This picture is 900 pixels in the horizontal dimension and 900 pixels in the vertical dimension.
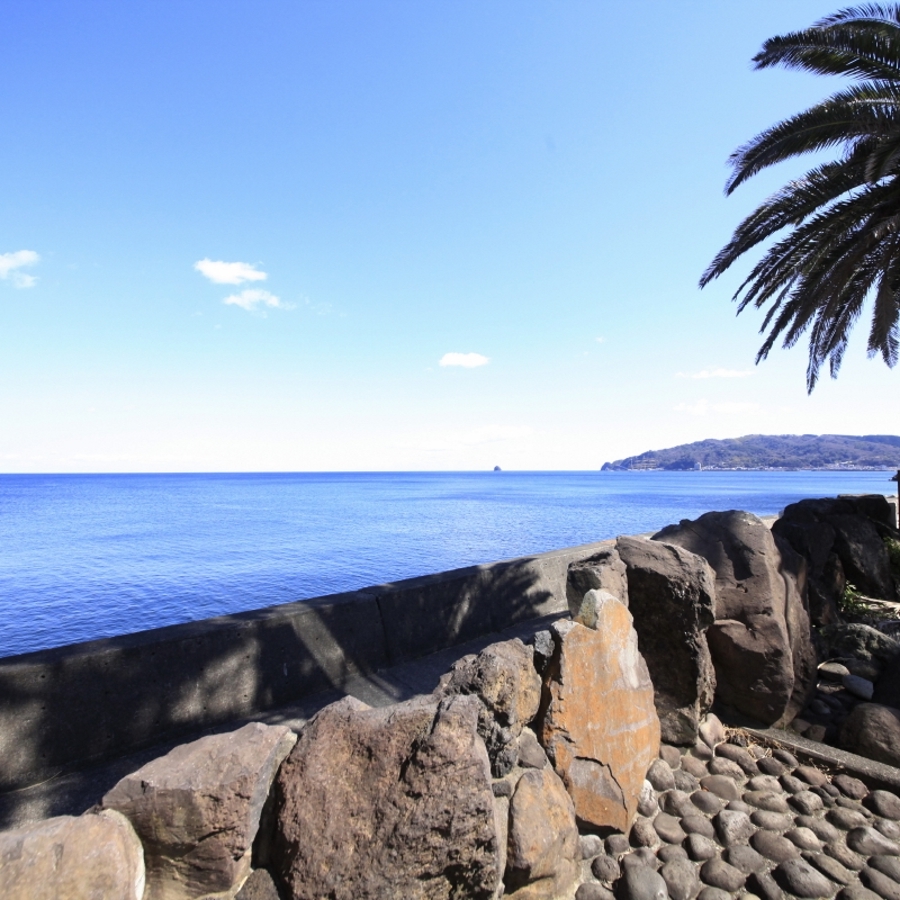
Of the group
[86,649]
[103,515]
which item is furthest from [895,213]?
[103,515]

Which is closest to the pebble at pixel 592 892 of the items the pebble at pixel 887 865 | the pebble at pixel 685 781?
the pebble at pixel 685 781

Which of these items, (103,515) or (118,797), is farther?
(103,515)

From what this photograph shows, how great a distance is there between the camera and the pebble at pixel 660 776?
13.3 ft

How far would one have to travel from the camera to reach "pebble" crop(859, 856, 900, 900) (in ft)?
10.5

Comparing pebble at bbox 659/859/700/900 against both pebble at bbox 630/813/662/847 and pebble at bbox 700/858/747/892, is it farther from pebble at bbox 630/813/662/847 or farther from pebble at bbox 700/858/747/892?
pebble at bbox 630/813/662/847

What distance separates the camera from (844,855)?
3.48 metres

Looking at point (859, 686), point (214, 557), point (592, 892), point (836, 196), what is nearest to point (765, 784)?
point (592, 892)

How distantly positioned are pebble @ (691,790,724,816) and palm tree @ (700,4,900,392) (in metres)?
7.26

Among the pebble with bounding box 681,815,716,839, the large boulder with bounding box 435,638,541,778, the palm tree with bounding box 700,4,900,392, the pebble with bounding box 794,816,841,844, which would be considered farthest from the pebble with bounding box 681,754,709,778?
the palm tree with bounding box 700,4,900,392

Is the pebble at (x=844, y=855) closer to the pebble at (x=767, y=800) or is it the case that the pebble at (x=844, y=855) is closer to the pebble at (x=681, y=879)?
the pebble at (x=767, y=800)

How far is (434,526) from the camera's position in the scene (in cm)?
3662

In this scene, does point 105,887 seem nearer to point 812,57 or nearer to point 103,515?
point 812,57

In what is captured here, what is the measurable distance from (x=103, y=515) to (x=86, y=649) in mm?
53325

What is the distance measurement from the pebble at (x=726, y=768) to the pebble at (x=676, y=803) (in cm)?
43
